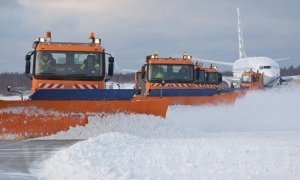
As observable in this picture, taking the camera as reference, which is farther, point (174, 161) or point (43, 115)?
point (43, 115)

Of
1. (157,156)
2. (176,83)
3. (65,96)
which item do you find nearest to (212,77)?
(176,83)

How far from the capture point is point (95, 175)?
681 centimetres

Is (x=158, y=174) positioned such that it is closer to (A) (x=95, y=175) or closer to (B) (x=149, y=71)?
(A) (x=95, y=175)

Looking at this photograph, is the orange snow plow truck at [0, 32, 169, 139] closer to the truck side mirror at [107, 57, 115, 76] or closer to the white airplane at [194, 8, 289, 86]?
the truck side mirror at [107, 57, 115, 76]

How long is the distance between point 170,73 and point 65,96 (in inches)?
398

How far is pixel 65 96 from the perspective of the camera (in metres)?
12.5

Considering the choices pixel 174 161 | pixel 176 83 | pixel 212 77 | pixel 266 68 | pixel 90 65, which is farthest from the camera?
pixel 266 68

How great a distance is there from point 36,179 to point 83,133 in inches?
205

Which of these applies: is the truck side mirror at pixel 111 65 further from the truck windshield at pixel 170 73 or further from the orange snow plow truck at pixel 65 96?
the truck windshield at pixel 170 73

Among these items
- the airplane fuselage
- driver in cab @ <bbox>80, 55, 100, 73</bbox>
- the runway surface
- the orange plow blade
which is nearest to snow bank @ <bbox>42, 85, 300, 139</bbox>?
A: the orange plow blade

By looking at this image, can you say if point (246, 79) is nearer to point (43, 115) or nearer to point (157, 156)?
point (43, 115)

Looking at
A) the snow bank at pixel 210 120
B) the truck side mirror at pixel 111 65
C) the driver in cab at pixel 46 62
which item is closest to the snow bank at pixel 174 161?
the snow bank at pixel 210 120

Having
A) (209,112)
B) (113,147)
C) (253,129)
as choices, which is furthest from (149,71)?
(113,147)

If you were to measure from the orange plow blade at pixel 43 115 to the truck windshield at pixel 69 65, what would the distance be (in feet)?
5.30
